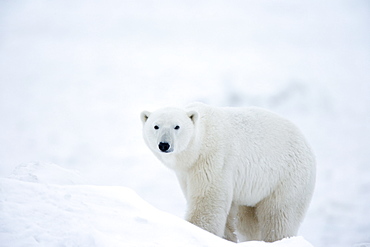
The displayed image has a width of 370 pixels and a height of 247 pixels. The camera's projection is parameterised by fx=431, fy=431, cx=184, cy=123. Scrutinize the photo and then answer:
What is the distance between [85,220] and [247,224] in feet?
10.1

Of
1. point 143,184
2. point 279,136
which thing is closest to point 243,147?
point 279,136

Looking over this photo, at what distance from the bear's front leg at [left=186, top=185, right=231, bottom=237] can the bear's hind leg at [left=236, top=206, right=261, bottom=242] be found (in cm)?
79

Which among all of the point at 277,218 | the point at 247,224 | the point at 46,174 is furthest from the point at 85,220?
the point at 247,224

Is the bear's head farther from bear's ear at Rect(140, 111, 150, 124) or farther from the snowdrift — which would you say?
the snowdrift

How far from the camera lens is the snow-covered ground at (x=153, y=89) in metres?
2.58

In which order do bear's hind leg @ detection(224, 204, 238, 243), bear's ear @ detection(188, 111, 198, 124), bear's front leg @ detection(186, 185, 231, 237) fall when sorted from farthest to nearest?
bear's hind leg @ detection(224, 204, 238, 243) → bear's ear @ detection(188, 111, 198, 124) → bear's front leg @ detection(186, 185, 231, 237)

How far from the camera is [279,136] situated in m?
4.76

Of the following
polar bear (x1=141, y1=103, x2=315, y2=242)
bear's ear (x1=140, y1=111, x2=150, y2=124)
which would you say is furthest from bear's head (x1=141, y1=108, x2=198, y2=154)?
bear's ear (x1=140, y1=111, x2=150, y2=124)

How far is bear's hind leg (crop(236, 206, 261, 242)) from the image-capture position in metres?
4.93

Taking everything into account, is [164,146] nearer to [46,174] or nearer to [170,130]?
[170,130]

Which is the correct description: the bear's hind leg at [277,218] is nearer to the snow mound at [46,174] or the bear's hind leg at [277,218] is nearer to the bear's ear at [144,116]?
the bear's ear at [144,116]

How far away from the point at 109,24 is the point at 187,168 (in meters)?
23.4

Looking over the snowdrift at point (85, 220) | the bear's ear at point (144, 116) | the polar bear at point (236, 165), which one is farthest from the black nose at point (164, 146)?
the snowdrift at point (85, 220)

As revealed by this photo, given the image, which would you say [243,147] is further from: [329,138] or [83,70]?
[83,70]
